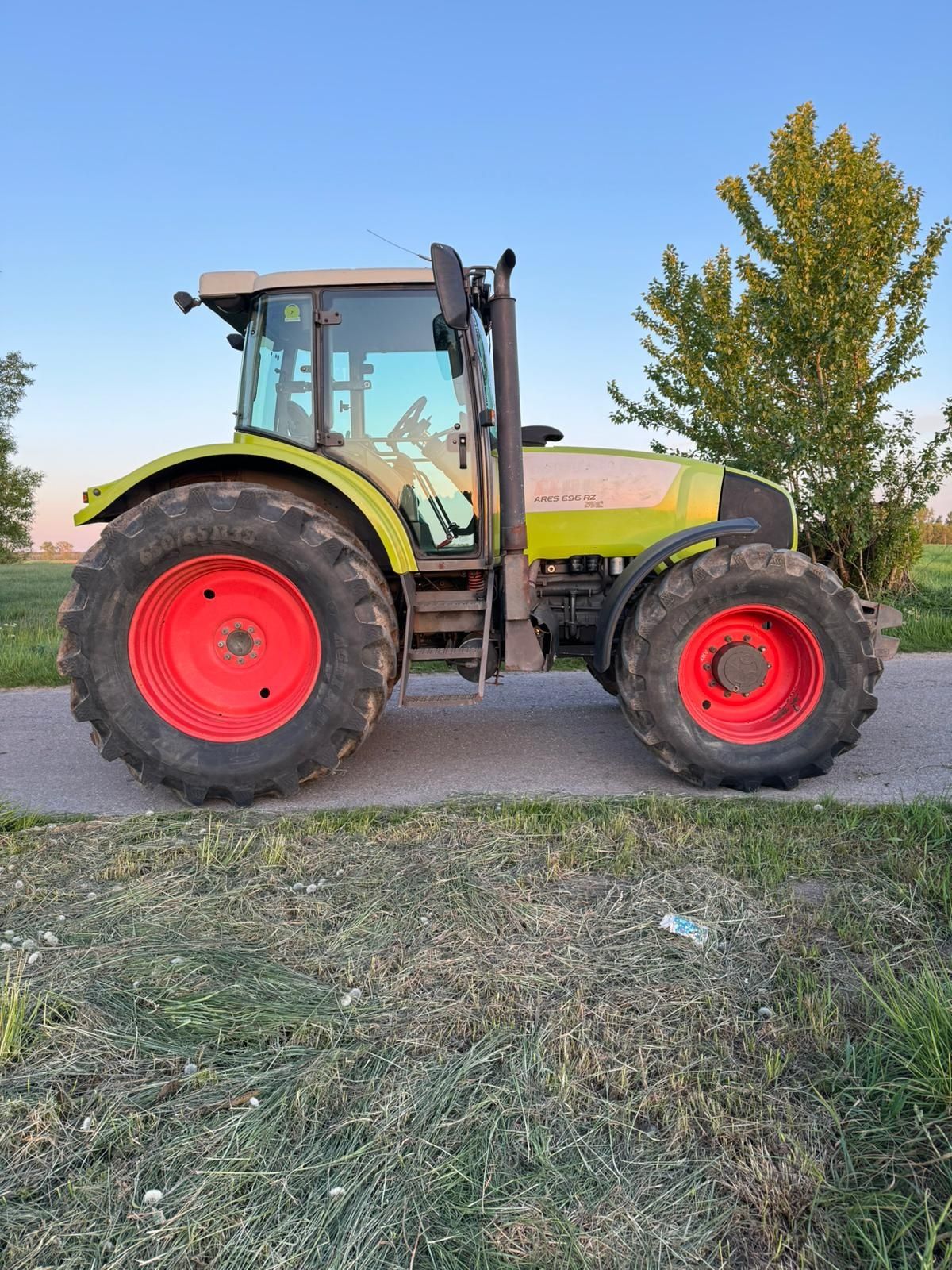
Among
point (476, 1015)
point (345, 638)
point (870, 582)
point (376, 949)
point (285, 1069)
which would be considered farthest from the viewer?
point (870, 582)

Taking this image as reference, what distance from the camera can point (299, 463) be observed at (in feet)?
12.7

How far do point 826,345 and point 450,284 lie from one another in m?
6.94

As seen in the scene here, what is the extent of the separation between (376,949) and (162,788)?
225 centimetres

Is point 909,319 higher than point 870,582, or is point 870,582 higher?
point 909,319

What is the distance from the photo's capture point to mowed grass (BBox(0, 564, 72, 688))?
7.14m

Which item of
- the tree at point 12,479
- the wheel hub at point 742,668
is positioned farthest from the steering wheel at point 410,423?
the tree at point 12,479

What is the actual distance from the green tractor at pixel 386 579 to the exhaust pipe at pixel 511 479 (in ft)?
0.04

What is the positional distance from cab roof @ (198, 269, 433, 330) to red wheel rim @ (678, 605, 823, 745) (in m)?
2.27

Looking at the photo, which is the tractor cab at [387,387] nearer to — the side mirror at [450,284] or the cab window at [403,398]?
the cab window at [403,398]

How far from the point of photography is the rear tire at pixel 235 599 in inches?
148

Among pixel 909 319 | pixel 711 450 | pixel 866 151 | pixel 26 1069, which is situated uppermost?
pixel 866 151

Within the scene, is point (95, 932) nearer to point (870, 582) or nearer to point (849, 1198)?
point (849, 1198)

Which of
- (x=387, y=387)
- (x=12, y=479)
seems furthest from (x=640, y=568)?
(x=12, y=479)

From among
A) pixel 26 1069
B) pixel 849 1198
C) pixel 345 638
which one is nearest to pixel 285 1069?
pixel 26 1069
